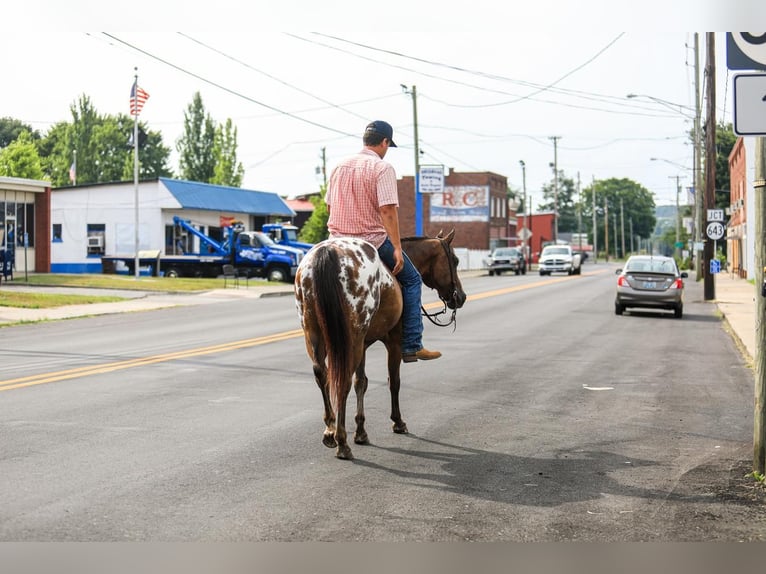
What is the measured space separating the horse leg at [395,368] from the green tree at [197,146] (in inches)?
3328

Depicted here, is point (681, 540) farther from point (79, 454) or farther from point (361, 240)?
point (79, 454)

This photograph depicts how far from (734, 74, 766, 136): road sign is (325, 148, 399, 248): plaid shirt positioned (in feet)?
8.81

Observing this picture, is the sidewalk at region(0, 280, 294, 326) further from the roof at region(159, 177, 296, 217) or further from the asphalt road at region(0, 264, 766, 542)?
the roof at region(159, 177, 296, 217)

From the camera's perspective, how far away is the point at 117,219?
5434cm

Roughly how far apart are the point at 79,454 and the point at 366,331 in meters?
2.37

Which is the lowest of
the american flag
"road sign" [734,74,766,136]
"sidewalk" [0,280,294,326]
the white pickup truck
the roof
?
"sidewalk" [0,280,294,326]

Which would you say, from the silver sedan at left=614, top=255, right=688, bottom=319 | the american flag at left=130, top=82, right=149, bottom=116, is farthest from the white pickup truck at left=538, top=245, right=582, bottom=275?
the silver sedan at left=614, top=255, right=688, bottom=319

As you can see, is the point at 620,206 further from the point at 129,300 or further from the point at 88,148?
the point at 129,300

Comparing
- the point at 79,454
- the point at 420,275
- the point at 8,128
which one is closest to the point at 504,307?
the point at 420,275

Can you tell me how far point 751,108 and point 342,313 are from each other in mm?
3174

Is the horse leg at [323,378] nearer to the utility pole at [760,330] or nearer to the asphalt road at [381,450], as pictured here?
the asphalt road at [381,450]

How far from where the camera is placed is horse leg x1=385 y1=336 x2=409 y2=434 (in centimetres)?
823

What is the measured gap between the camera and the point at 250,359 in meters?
14.5

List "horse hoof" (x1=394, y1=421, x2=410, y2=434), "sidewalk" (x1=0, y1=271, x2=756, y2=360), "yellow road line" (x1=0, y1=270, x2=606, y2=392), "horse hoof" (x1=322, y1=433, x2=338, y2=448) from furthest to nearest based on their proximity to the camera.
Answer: "sidewalk" (x1=0, y1=271, x2=756, y2=360) → "yellow road line" (x1=0, y1=270, x2=606, y2=392) → "horse hoof" (x1=394, y1=421, x2=410, y2=434) → "horse hoof" (x1=322, y1=433, x2=338, y2=448)
